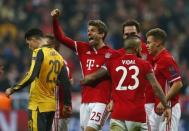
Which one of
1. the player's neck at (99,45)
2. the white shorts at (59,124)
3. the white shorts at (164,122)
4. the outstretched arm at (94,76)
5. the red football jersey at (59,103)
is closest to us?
the outstretched arm at (94,76)

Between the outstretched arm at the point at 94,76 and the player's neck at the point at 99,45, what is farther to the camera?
the player's neck at the point at 99,45

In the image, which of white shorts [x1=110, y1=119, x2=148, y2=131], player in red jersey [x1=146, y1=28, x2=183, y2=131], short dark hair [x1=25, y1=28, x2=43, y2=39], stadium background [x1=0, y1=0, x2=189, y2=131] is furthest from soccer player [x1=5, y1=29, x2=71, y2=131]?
stadium background [x1=0, y1=0, x2=189, y2=131]

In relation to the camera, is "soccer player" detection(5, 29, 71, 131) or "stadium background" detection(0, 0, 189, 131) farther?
"stadium background" detection(0, 0, 189, 131)

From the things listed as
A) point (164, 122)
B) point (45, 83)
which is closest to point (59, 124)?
point (45, 83)

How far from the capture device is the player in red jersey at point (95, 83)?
567 inches

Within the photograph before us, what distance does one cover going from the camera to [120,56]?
1333 centimetres

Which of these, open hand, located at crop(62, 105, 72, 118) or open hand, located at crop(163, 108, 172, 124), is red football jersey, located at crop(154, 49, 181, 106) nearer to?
open hand, located at crop(163, 108, 172, 124)

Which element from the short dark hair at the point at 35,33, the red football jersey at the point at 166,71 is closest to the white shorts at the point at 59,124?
the short dark hair at the point at 35,33

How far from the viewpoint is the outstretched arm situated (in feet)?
45.8

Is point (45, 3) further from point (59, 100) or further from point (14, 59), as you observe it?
point (59, 100)

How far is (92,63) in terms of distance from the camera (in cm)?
1465

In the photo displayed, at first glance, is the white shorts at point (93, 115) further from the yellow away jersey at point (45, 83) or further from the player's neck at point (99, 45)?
the player's neck at point (99, 45)

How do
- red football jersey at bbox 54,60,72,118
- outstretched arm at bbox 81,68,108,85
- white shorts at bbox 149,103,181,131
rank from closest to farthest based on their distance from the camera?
outstretched arm at bbox 81,68,108,85, white shorts at bbox 149,103,181,131, red football jersey at bbox 54,60,72,118

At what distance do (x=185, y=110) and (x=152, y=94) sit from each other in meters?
7.44
